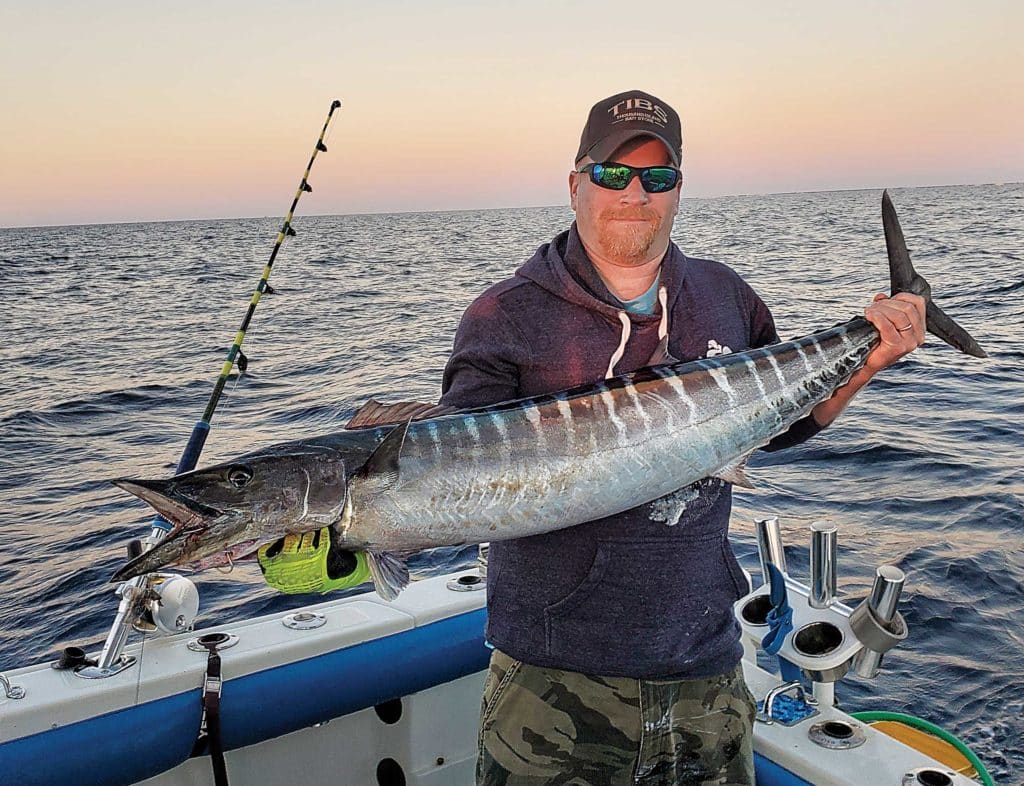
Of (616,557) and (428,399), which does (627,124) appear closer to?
(616,557)

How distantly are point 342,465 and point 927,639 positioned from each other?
217 inches

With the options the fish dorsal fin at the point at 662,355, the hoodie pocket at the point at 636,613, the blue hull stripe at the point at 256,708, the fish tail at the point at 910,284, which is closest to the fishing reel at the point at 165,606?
the blue hull stripe at the point at 256,708

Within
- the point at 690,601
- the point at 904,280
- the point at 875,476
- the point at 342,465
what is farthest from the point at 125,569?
the point at 875,476

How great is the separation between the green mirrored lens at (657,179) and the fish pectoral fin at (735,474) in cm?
95

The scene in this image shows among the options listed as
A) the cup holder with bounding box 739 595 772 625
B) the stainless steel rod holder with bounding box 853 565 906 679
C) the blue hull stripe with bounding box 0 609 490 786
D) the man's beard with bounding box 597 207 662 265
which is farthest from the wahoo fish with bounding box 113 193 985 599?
the blue hull stripe with bounding box 0 609 490 786

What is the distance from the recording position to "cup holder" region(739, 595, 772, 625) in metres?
3.79

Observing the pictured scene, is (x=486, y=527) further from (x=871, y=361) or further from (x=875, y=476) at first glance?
(x=875, y=476)

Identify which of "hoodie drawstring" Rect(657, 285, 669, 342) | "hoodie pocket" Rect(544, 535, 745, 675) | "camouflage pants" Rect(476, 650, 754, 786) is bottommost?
"camouflage pants" Rect(476, 650, 754, 786)

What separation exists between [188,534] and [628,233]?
1672 mm

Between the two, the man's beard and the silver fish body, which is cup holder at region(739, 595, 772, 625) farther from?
the man's beard

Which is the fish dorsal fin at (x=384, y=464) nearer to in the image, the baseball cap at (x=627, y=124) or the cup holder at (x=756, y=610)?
the baseball cap at (x=627, y=124)

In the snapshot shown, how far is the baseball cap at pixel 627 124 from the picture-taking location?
3.11 metres

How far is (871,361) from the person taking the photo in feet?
10.6

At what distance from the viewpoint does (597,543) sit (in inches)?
112
